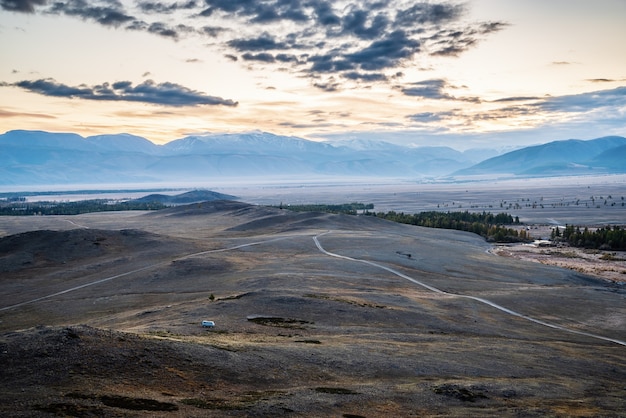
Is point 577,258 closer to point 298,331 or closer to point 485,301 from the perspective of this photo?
point 485,301

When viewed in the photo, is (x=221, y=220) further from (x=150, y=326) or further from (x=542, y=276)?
(x=150, y=326)

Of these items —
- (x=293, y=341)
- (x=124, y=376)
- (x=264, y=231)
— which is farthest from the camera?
(x=264, y=231)

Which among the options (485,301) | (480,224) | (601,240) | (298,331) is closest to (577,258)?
(601,240)

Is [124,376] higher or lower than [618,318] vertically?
higher

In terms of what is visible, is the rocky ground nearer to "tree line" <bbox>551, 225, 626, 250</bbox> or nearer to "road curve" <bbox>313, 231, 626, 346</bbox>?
"tree line" <bbox>551, 225, 626, 250</bbox>

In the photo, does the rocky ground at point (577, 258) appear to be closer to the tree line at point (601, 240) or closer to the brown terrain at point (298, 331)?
the tree line at point (601, 240)

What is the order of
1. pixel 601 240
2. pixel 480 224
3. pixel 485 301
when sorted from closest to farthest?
pixel 485 301, pixel 601 240, pixel 480 224

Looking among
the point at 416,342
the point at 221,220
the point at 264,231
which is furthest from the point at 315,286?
the point at 221,220

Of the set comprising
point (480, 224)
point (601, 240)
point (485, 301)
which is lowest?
point (485, 301)

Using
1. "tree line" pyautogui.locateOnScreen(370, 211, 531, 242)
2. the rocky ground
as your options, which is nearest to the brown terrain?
the rocky ground
